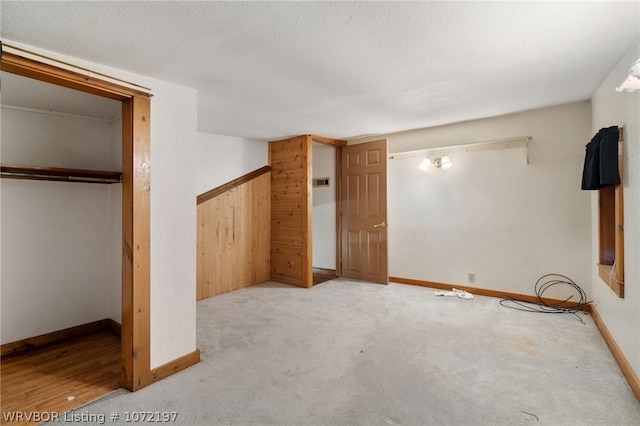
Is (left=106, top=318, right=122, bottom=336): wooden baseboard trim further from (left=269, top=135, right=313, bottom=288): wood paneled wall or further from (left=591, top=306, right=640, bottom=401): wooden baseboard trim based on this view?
(left=591, top=306, right=640, bottom=401): wooden baseboard trim

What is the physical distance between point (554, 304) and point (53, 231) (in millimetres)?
5311

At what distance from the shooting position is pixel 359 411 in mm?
1839

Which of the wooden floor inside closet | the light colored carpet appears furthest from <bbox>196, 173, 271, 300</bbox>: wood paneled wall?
the wooden floor inside closet

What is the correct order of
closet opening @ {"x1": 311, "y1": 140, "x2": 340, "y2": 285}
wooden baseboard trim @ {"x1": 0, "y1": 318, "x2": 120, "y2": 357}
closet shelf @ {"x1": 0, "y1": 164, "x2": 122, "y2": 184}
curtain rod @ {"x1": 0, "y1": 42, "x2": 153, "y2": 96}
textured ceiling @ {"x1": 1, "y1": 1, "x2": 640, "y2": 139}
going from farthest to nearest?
1. closet opening @ {"x1": 311, "y1": 140, "x2": 340, "y2": 285}
2. wooden baseboard trim @ {"x1": 0, "y1": 318, "x2": 120, "y2": 357}
3. closet shelf @ {"x1": 0, "y1": 164, "x2": 122, "y2": 184}
4. curtain rod @ {"x1": 0, "y1": 42, "x2": 153, "y2": 96}
5. textured ceiling @ {"x1": 1, "y1": 1, "x2": 640, "y2": 139}

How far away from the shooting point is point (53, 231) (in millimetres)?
3014

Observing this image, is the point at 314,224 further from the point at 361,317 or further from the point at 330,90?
the point at 330,90

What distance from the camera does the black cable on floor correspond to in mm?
3436

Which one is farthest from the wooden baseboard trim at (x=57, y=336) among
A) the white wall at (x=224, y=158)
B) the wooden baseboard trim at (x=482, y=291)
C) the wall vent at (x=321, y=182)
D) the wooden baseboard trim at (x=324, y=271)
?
the wooden baseboard trim at (x=482, y=291)

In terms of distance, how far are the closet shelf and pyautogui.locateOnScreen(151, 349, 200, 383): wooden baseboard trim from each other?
176cm

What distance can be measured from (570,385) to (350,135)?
12.2ft

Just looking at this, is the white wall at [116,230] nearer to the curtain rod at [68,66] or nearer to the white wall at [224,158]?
the white wall at [224,158]

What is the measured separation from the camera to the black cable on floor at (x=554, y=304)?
11.3 ft

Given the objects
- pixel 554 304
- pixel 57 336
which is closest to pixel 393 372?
pixel 554 304

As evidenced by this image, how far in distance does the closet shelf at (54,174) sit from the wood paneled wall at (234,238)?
4.20 feet
